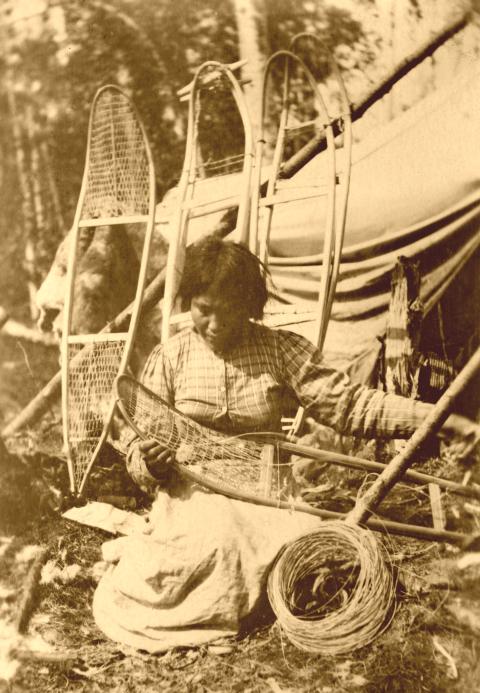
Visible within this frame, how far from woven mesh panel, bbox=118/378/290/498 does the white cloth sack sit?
0.09 meters

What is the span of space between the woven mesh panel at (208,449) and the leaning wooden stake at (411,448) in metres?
0.30

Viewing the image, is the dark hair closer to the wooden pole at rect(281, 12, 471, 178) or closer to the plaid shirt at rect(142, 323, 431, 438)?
the plaid shirt at rect(142, 323, 431, 438)

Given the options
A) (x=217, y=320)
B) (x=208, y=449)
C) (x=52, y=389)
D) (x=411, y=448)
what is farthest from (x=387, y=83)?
(x=52, y=389)

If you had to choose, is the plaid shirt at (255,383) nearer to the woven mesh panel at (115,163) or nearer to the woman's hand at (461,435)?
the woman's hand at (461,435)

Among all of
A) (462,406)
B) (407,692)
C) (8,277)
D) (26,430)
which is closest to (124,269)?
(8,277)

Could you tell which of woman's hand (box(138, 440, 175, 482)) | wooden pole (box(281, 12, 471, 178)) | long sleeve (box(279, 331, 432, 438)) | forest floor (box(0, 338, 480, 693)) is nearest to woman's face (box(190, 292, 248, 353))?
long sleeve (box(279, 331, 432, 438))

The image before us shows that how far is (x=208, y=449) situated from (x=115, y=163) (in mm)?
1465

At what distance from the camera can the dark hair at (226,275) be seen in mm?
2555

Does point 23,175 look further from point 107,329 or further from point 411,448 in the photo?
point 411,448

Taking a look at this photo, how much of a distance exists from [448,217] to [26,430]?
191 centimetres

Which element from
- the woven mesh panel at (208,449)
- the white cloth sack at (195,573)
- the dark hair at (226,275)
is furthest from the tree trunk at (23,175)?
the white cloth sack at (195,573)

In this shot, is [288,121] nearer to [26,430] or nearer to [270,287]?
[270,287]

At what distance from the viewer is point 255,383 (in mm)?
2535

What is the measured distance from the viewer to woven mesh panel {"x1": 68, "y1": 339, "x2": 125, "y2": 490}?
9.11 ft
